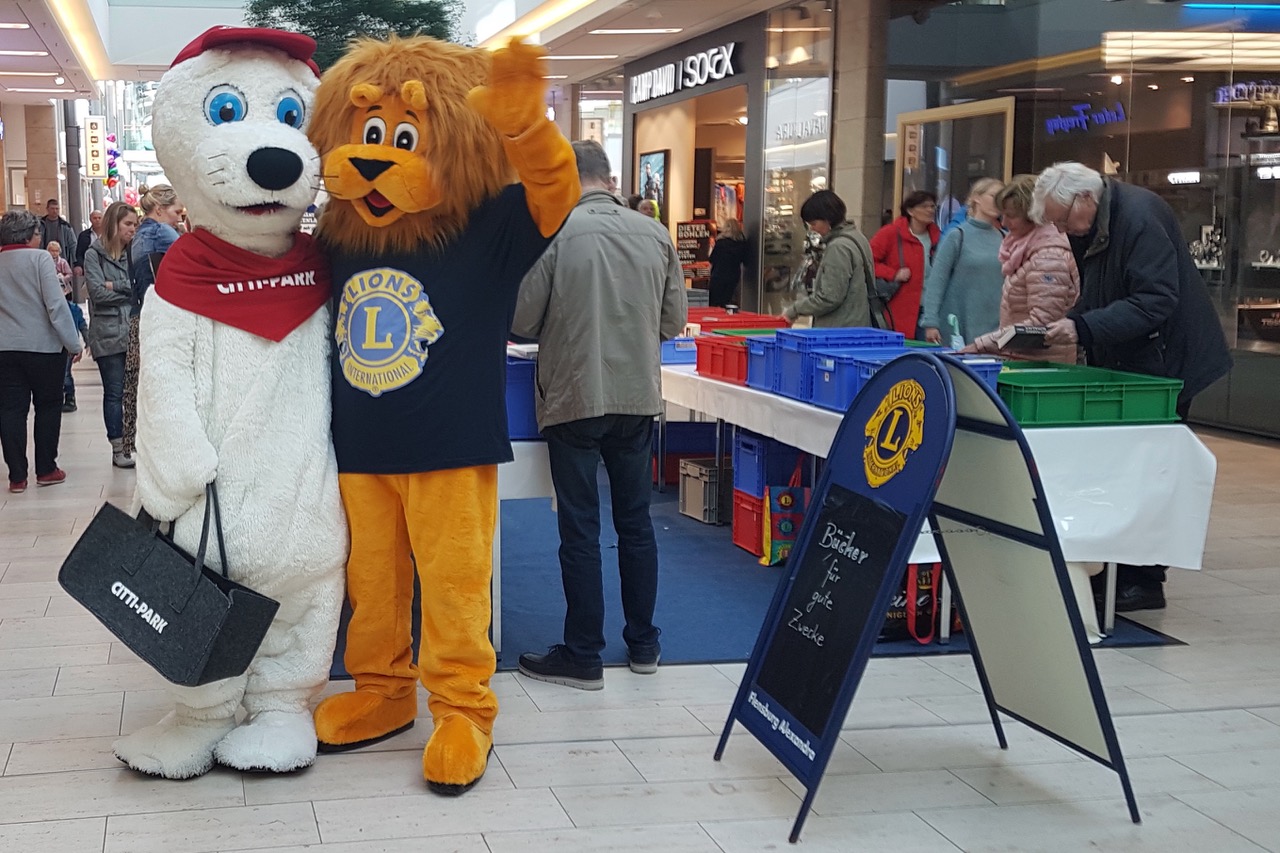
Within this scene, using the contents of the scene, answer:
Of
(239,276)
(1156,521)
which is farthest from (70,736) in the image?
(1156,521)

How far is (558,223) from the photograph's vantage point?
3.41m

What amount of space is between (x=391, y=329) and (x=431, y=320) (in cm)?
10

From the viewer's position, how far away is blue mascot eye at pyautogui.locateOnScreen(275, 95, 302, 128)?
346cm

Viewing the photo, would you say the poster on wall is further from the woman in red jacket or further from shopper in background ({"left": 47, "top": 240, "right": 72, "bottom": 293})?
the woman in red jacket

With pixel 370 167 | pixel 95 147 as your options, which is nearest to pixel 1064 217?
pixel 370 167

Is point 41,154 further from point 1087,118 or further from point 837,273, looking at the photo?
point 837,273

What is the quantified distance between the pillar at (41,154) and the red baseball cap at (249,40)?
2361 cm

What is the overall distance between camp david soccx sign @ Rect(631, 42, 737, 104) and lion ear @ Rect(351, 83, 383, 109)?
1190 cm

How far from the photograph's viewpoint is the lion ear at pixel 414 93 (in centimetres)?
332

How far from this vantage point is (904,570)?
130 inches

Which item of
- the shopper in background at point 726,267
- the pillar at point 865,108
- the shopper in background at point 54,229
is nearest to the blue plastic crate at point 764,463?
the pillar at point 865,108

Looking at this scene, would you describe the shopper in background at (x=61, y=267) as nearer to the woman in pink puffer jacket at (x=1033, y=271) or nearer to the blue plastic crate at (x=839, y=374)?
the blue plastic crate at (x=839, y=374)

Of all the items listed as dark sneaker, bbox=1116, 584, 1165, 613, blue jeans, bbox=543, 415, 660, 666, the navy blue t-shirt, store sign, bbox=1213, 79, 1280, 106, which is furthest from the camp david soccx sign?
the navy blue t-shirt

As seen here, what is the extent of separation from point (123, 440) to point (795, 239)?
746 cm
